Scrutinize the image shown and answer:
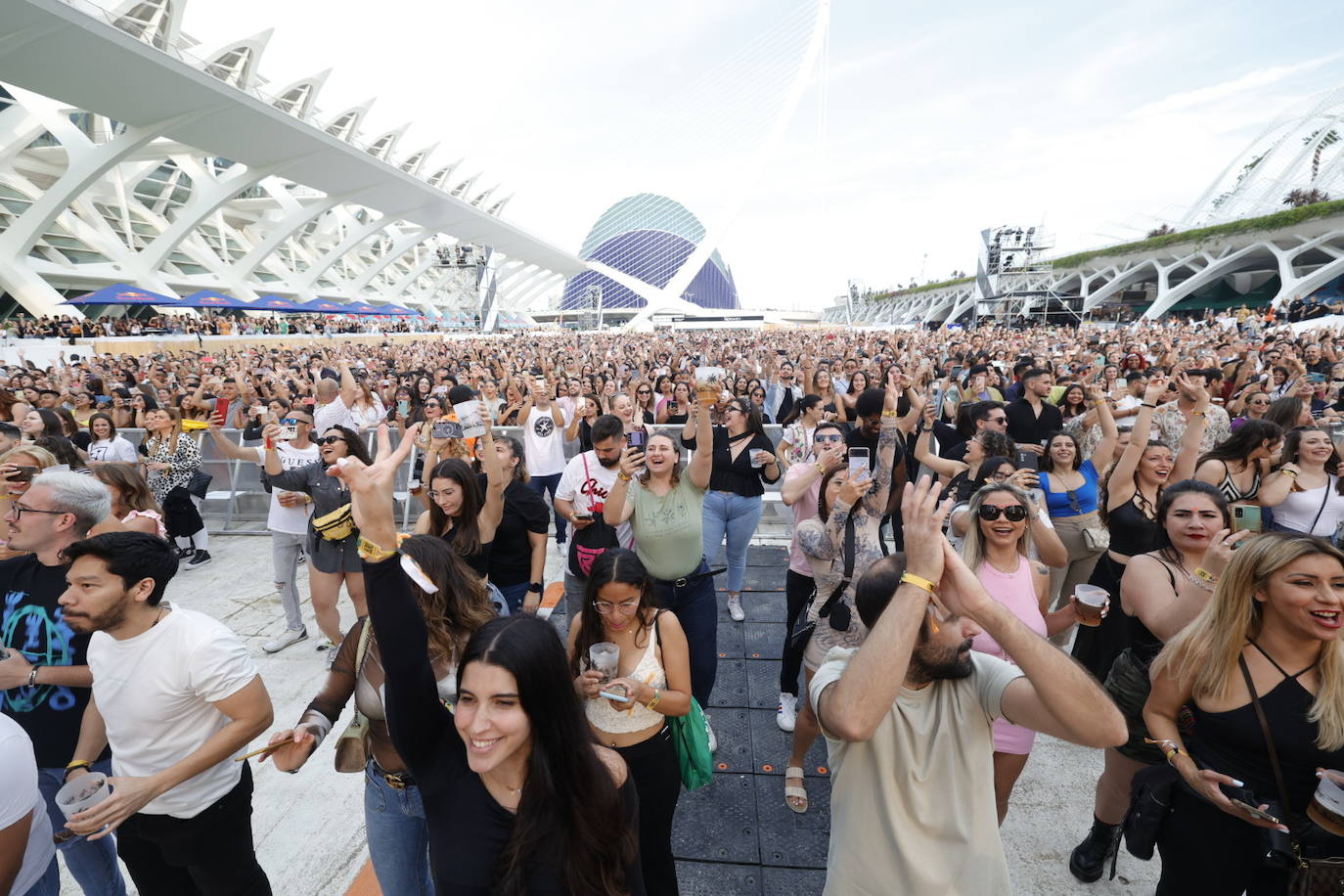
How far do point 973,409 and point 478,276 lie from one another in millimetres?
44826

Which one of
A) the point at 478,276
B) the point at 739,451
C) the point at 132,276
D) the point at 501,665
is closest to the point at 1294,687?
the point at 501,665

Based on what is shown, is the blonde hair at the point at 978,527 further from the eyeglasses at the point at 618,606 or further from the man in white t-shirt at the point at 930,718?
the eyeglasses at the point at 618,606

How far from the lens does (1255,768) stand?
5.40 ft

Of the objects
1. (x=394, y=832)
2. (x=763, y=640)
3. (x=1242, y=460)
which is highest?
(x=1242, y=460)

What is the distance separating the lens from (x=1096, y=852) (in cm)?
238

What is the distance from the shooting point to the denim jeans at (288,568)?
14.0ft

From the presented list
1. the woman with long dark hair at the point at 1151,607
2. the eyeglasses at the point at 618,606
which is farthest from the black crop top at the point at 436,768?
the woman with long dark hair at the point at 1151,607

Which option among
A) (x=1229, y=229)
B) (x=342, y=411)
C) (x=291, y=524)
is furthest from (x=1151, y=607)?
(x=1229, y=229)

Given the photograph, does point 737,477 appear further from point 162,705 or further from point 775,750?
point 162,705

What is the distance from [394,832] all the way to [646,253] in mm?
80158

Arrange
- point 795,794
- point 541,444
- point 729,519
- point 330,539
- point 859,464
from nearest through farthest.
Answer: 1. point 859,464
2. point 795,794
3. point 330,539
4. point 729,519
5. point 541,444

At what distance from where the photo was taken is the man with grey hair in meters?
2.09

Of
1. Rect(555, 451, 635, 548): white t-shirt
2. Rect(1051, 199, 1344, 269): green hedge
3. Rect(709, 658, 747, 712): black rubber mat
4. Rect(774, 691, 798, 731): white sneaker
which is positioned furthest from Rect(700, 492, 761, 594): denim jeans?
Rect(1051, 199, 1344, 269): green hedge

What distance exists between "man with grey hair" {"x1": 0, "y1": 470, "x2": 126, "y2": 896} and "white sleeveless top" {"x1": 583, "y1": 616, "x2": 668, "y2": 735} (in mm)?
1871
